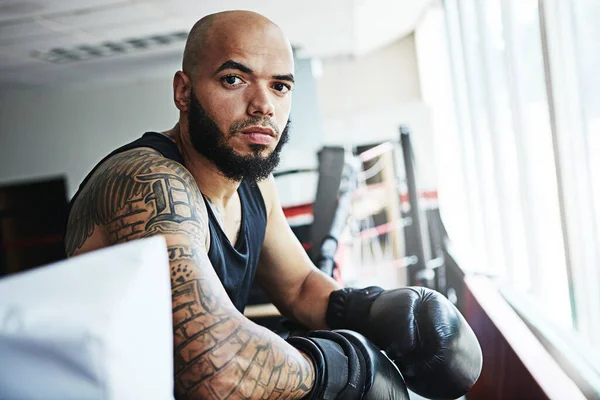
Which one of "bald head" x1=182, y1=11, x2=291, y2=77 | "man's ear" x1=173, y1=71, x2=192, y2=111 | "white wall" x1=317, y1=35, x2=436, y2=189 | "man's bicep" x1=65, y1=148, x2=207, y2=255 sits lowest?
"man's bicep" x1=65, y1=148, x2=207, y2=255

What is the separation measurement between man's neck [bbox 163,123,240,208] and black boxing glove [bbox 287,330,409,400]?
1.59 feet

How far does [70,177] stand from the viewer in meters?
8.48

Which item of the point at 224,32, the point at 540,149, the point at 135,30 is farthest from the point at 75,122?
the point at 224,32

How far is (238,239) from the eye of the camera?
145 centimetres

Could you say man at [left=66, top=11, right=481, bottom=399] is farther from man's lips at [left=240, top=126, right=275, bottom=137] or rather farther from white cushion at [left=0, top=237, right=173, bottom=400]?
white cushion at [left=0, top=237, right=173, bottom=400]

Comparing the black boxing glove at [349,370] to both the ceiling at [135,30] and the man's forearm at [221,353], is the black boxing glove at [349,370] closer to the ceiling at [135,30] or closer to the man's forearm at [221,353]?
the man's forearm at [221,353]

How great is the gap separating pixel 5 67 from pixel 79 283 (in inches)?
279

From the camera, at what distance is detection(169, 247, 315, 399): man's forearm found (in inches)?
30.3

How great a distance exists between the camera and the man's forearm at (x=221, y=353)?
30.3 inches

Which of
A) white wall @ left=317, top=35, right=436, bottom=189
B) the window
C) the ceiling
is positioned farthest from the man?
white wall @ left=317, top=35, right=436, bottom=189

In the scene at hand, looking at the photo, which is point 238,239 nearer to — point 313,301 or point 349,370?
point 313,301

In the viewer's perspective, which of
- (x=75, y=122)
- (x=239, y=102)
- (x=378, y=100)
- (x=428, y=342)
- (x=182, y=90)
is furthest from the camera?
(x=378, y=100)

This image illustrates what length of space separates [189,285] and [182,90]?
685 millimetres

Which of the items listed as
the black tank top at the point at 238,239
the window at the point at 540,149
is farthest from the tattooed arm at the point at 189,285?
the window at the point at 540,149
